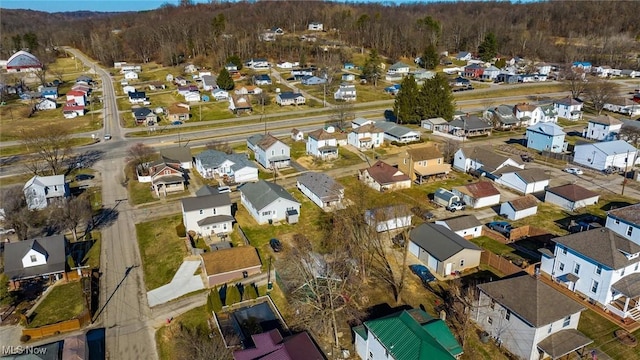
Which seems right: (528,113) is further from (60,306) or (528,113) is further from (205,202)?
(60,306)

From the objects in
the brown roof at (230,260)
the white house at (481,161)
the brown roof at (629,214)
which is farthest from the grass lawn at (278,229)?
the brown roof at (629,214)

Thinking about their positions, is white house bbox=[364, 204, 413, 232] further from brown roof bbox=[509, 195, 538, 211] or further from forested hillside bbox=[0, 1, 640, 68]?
forested hillside bbox=[0, 1, 640, 68]

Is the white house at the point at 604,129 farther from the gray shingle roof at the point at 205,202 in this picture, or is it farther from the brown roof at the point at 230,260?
the brown roof at the point at 230,260

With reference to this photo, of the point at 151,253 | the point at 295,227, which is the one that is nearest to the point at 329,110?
the point at 295,227

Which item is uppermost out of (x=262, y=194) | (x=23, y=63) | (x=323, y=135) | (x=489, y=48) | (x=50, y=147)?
(x=23, y=63)

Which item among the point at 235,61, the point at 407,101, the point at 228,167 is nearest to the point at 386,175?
the point at 228,167

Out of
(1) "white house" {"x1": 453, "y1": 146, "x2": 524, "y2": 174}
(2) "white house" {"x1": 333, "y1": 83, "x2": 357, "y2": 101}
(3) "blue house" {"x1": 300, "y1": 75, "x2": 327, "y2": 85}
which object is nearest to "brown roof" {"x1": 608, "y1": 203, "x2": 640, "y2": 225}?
(1) "white house" {"x1": 453, "y1": 146, "x2": 524, "y2": 174}
